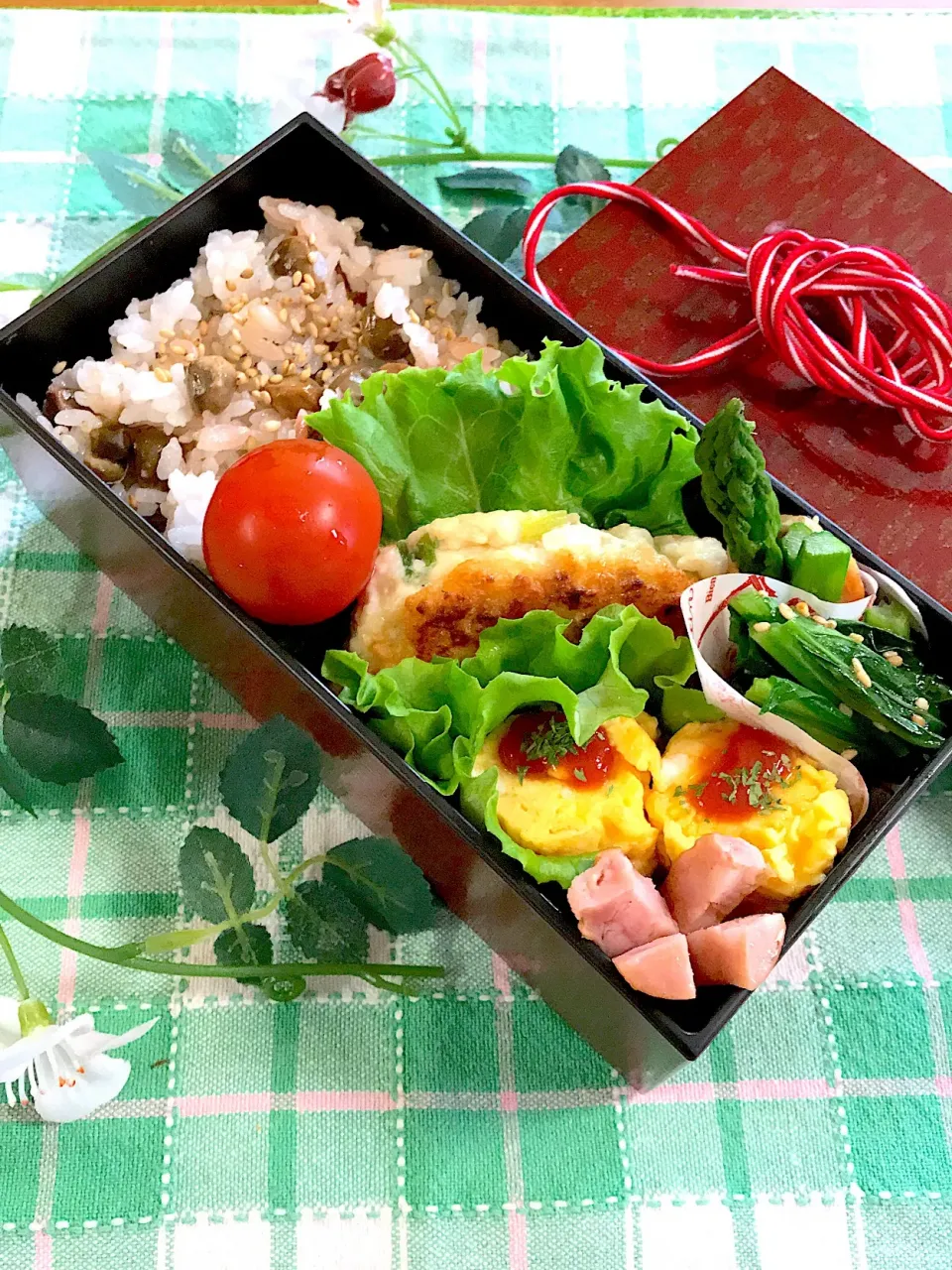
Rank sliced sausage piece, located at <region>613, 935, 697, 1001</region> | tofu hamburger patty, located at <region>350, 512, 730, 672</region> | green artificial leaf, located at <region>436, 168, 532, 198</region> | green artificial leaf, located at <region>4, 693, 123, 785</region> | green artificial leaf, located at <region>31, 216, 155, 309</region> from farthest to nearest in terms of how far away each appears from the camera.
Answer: green artificial leaf, located at <region>436, 168, 532, 198</region> < green artificial leaf, located at <region>31, 216, 155, 309</region> < green artificial leaf, located at <region>4, 693, 123, 785</region> < tofu hamburger patty, located at <region>350, 512, 730, 672</region> < sliced sausage piece, located at <region>613, 935, 697, 1001</region>

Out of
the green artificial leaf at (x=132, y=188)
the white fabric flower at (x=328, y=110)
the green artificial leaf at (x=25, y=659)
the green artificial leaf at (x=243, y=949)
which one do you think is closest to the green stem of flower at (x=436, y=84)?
the white fabric flower at (x=328, y=110)

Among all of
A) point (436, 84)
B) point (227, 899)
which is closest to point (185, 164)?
point (436, 84)

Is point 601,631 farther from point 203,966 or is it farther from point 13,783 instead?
point 13,783

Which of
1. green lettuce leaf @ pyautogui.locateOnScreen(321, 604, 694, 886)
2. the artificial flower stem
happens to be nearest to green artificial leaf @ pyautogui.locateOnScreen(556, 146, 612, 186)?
green lettuce leaf @ pyautogui.locateOnScreen(321, 604, 694, 886)

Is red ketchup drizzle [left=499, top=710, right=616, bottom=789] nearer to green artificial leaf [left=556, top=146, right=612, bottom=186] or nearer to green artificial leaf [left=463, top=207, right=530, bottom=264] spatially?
green artificial leaf [left=463, top=207, right=530, bottom=264]

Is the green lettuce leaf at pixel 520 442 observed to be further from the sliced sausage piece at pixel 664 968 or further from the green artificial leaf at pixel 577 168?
the green artificial leaf at pixel 577 168

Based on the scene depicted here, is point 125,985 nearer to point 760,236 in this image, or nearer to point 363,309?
point 363,309
